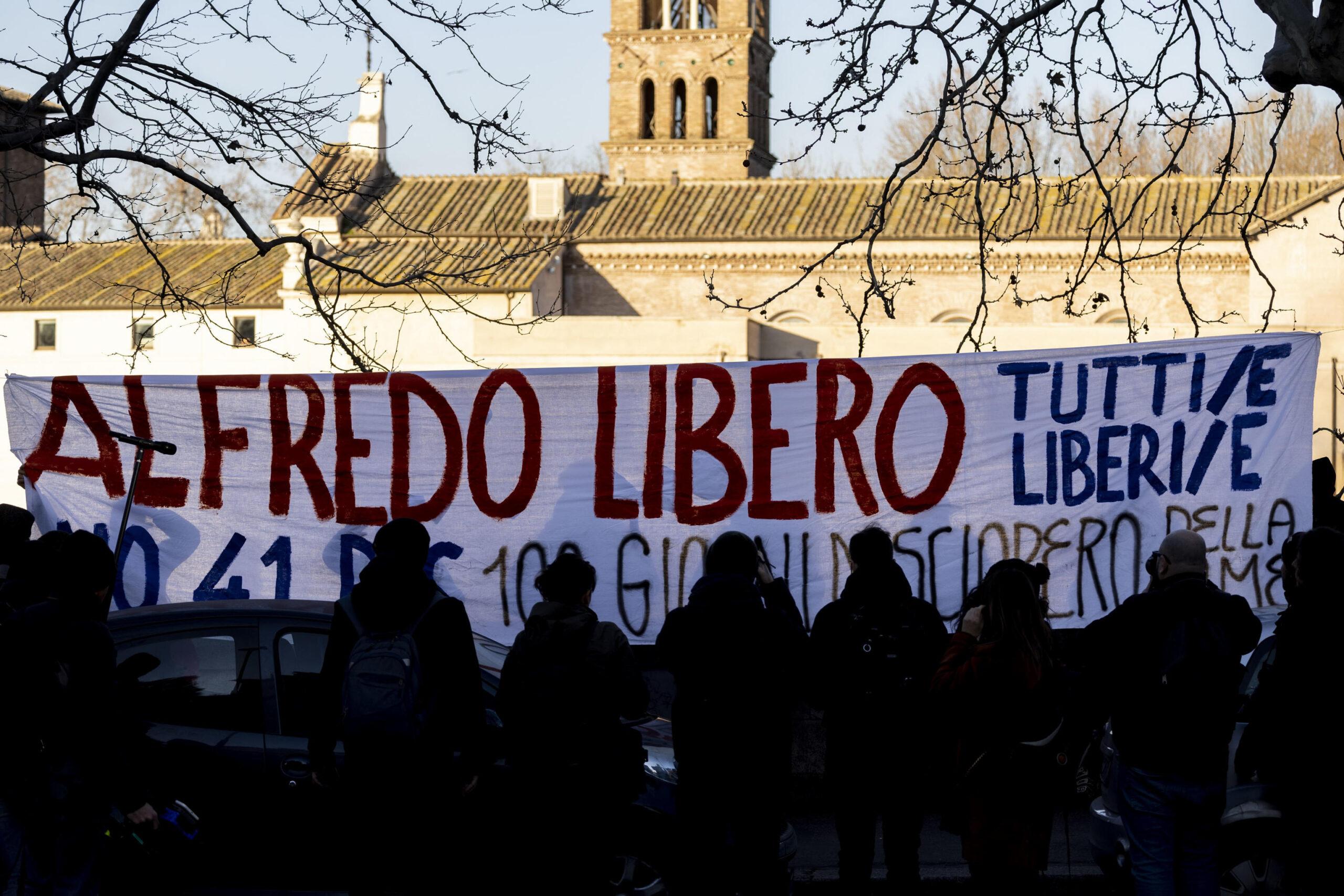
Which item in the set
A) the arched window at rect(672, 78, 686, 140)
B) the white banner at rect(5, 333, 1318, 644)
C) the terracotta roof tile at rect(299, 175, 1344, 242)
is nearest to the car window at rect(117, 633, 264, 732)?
the white banner at rect(5, 333, 1318, 644)

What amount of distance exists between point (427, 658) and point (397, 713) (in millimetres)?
207

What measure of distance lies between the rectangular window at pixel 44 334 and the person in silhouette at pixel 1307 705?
48.0 m

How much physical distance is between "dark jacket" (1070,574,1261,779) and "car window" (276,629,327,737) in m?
2.89

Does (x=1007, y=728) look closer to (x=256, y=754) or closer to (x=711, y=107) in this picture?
(x=256, y=754)

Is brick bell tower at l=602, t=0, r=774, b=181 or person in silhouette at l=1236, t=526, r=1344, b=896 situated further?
brick bell tower at l=602, t=0, r=774, b=181

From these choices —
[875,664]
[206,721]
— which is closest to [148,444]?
[206,721]

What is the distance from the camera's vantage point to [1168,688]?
16.0 ft

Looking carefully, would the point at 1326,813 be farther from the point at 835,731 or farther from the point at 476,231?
the point at 476,231

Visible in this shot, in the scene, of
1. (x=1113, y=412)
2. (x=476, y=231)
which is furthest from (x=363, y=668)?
(x=476, y=231)

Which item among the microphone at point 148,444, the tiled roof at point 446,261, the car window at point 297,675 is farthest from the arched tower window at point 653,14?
the car window at point 297,675

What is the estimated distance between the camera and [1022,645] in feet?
17.1

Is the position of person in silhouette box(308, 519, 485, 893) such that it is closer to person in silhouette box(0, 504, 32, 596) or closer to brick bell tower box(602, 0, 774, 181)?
person in silhouette box(0, 504, 32, 596)

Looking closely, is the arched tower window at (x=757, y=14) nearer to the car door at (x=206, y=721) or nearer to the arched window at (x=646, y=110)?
the arched window at (x=646, y=110)

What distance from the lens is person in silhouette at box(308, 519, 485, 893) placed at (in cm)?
488
